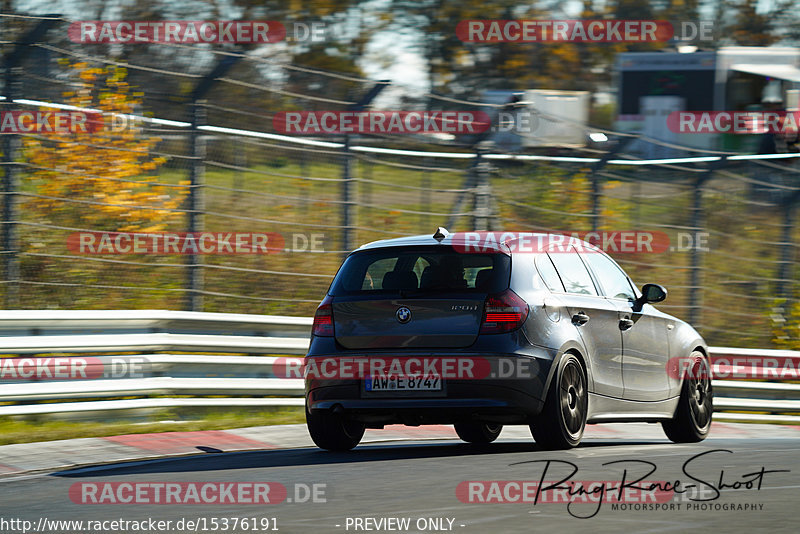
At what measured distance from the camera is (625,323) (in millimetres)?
9867

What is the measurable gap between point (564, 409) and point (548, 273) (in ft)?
3.10

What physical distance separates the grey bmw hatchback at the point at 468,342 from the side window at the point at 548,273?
1 centimetres

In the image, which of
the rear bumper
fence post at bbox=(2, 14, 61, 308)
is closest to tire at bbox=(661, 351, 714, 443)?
the rear bumper

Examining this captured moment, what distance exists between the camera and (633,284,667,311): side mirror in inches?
399

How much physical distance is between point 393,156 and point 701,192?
3.91 m

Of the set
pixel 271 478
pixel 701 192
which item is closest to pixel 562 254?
pixel 271 478

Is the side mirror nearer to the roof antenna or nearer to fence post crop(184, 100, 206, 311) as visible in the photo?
the roof antenna

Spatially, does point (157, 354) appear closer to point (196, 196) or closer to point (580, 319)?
point (196, 196)

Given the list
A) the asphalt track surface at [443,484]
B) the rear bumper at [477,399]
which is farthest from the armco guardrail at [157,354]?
the rear bumper at [477,399]

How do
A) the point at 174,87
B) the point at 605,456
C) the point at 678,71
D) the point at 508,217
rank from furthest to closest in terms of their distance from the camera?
1. the point at 678,71
2. the point at 508,217
3. the point at 174,87
4. the point at 605,456

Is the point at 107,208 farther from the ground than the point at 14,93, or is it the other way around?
the point at 14,93

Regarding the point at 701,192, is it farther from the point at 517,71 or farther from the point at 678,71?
the point at 517,71

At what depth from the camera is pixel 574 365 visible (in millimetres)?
9078

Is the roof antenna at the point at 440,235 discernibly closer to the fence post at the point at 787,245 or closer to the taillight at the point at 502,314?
the taillight at the point at 502,314
